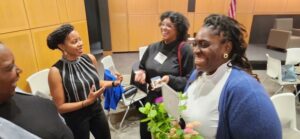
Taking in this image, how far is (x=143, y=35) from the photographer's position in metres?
6.78

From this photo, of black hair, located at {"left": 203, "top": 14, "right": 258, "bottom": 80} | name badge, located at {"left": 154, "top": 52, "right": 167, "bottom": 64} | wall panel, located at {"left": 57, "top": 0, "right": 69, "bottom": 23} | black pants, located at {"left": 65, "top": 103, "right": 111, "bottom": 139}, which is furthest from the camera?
wall panel, located at {"left": 57, "top": 0, "right": 69, "bottom": 23}

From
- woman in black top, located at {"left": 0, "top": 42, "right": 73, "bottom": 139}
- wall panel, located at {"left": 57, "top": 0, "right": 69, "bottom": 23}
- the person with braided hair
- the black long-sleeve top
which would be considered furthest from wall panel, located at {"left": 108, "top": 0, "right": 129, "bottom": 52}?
woman in black top, located at {"left": 0, "top": 42, "right": 73, "bottom": 139}

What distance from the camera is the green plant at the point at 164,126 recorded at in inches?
31.6

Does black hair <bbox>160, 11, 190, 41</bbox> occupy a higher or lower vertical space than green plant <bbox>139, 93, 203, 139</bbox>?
higher

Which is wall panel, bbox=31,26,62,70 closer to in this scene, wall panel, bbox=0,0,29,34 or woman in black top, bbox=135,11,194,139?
wall panel, bbox=0,0,29,34

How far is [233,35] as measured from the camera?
949 mm

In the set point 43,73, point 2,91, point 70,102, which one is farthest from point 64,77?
point 43,73

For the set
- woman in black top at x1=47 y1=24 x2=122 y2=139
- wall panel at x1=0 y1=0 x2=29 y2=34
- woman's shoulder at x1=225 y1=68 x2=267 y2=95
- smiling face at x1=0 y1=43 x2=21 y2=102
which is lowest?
woman in black top at x1=47 y1=24 x2=122 y2=139

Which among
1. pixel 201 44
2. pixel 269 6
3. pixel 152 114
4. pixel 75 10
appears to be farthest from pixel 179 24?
pixel 269 6

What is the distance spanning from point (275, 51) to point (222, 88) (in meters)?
6.50

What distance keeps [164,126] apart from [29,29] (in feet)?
7.24

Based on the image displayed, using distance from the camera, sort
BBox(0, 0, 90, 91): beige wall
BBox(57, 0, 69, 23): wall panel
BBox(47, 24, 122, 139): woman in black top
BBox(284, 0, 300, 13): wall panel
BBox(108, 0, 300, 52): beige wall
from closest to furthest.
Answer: BBox(47, 24, 122, 139): woman in black top < BBox(0, 0, 90, 91): beige wall < BBox(57, 0, 69, 23): wall panel < BBox(108, 0, 300, 52): beige wall < BBox(284, 0, 300, 13): wall panel

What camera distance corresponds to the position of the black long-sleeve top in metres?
1.75

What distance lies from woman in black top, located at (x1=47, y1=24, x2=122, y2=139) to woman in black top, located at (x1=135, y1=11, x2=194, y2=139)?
50 cm
